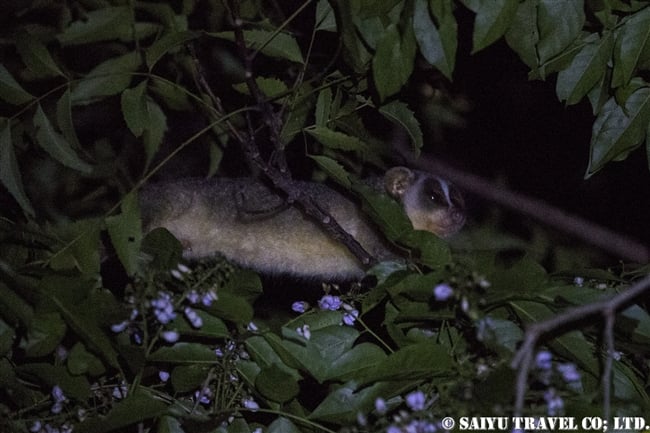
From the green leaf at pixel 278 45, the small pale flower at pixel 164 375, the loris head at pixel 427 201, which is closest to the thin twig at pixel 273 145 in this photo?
the green leaf at pixel 278 45

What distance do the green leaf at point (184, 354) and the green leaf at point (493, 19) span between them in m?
1.44

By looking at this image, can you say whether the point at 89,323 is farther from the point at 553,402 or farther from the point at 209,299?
the point at 553,402

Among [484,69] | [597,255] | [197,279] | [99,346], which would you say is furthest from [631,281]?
[484,69]

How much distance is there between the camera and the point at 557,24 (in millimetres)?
3326


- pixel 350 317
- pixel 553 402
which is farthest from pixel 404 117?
Answer: pixel 553 402

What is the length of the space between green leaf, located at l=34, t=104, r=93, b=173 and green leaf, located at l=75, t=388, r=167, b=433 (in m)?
1.09

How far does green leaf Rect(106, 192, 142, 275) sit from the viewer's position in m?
3.38

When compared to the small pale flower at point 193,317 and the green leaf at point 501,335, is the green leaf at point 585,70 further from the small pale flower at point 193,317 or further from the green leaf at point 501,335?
the small pale flower at point 193,317

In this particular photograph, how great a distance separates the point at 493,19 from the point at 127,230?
5.15 feet

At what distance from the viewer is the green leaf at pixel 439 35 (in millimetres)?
3104

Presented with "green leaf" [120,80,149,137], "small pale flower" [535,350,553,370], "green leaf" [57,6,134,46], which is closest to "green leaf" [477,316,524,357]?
"small pale flower" [535,350,553,370]

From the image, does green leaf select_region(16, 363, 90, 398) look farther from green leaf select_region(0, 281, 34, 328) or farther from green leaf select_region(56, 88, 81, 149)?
green leaf select_region(56, 88, 81, 149)

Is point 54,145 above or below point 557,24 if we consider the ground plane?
below

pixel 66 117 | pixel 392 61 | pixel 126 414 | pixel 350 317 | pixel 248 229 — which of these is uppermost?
pixel 392 61
